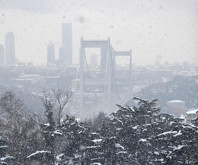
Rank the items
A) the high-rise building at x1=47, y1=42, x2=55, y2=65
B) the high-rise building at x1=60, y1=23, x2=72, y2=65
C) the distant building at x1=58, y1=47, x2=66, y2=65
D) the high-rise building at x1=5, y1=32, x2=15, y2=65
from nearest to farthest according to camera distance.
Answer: the high-rise building at x1=60, y1=23, x2=72, y2=65, the distant building at x1=58, y1=47, x2=66, y2=65, the high-rise building at x1=5, y1=32, x2=15, y2=65, the high-rise building at x1=47, y1=42, x2=55, y2=65

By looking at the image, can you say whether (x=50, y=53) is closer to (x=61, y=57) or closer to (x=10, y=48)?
(x=61, y=57)

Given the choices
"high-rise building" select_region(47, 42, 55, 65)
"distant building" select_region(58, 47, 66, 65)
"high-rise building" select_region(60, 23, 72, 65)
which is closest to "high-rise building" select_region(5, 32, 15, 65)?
"high-rise building" select_region(47, 42, 55, 65)

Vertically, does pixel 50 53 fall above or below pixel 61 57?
above

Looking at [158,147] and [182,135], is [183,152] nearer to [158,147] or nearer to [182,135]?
[182,135]

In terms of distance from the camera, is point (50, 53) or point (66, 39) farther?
point (50, 53)

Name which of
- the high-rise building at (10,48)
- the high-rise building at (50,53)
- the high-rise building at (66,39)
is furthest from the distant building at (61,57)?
the high-rise building at (10,48)

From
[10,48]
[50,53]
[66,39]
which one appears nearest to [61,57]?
[66,39]

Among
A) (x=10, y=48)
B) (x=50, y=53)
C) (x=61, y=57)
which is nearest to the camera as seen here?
(x=61, y=57)

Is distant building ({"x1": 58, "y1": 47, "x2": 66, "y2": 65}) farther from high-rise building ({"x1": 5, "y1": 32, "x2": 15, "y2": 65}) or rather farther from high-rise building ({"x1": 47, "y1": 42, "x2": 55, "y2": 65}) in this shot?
high-rise building ({"x1": 5, "y1": 32, "x2": 15, "y2": 65})
